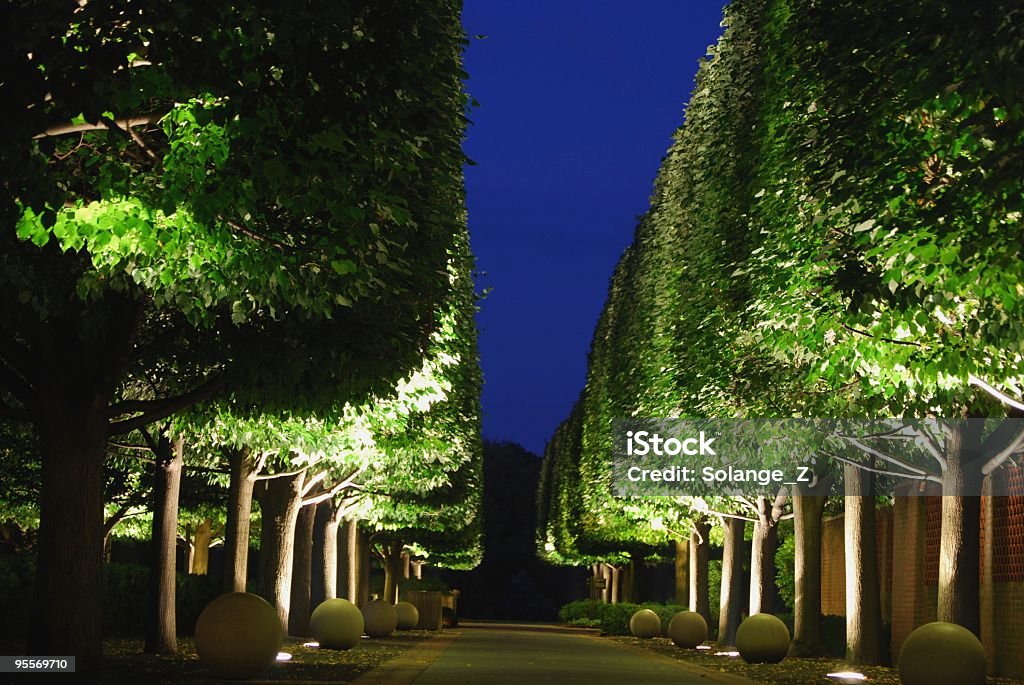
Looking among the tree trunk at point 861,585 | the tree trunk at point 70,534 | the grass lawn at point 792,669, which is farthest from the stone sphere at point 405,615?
the tree trunk at point 70,534

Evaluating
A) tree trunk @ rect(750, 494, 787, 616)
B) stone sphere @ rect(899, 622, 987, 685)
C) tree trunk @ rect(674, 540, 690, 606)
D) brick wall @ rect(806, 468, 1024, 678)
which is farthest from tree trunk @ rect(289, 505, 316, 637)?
tree trunk @ rect(674, 540, 690, 606)

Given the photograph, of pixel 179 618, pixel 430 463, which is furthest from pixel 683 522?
pixel 179 618

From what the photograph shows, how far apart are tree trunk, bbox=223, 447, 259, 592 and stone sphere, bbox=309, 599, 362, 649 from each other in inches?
66.0

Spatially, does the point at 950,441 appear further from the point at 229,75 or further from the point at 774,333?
the point at 229,75

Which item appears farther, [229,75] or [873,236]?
[873,236]

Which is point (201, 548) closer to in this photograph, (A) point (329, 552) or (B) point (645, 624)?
(A) point (329, 552)

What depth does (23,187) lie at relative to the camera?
1150cm

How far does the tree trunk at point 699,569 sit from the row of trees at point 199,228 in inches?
1032

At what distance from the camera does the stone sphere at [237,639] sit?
56.1ft

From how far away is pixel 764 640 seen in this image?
26.9 meters

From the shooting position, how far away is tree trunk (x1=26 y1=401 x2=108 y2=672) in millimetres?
16484

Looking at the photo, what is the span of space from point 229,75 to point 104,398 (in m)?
6.91

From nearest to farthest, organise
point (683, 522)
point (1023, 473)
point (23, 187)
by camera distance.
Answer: point (23, 187) < point (1023, 473) < point (683, 522)

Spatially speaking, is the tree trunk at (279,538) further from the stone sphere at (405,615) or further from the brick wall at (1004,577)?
the brick wall at (1004,577)
